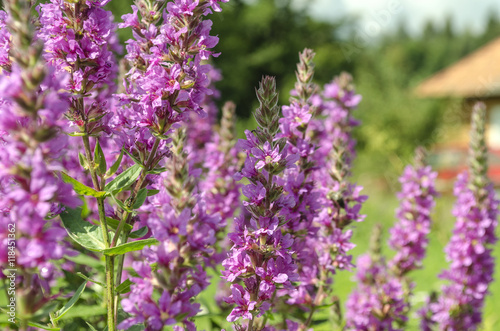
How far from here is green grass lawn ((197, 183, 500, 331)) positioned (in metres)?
5.56

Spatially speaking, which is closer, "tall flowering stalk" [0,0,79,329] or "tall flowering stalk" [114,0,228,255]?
"tall flowering stalk" [0,0,79,329]

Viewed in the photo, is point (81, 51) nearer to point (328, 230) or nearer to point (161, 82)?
point (161, 82)

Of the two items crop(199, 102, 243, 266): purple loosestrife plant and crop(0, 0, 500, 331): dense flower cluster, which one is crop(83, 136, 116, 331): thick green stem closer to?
crop(0, 0, 500, 331): dense flower cluster

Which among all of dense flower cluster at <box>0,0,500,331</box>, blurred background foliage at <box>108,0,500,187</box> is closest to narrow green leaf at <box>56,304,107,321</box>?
dense flower cluster at <box>0,0,500,331</box>

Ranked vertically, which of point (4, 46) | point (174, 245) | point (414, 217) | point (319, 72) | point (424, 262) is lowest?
point (174, 245)

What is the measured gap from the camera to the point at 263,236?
2010 millimetres

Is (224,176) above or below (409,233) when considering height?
above

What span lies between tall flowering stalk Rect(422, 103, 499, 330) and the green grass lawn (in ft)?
0.85

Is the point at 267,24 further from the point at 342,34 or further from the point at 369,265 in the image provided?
the point at 369,265

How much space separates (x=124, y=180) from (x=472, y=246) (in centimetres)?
312

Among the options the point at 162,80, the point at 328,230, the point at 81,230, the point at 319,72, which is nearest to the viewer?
the point at 162,80

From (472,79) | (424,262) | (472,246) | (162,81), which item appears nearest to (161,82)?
(162,81)

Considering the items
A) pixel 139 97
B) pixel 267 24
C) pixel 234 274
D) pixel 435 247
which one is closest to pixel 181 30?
pixel 139 97

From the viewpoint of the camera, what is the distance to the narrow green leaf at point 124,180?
215 centimetres
